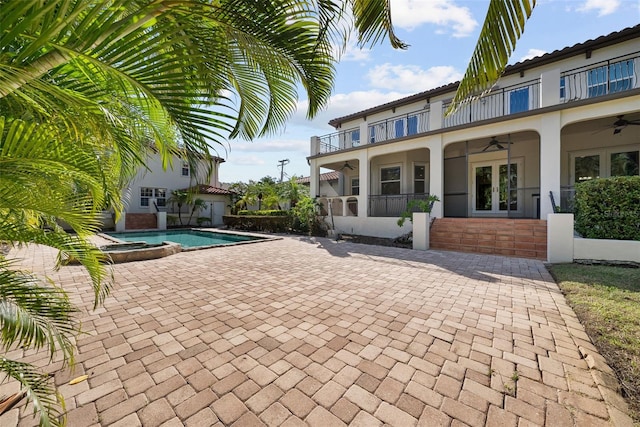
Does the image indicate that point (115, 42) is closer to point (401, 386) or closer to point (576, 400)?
point (401, 386)

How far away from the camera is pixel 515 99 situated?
11.3 m

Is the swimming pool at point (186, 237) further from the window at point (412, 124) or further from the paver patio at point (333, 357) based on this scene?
the window at point (412, 124)

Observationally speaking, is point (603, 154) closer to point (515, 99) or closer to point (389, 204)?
point (515, 99)

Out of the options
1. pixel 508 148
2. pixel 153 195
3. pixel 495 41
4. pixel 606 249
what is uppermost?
pixel 508 148

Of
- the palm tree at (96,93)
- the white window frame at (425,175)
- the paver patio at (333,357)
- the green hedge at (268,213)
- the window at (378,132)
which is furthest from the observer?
the green hedge at (268,213)

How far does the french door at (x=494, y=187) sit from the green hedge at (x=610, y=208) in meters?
4.58

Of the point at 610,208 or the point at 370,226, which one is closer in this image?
the point at 610,208

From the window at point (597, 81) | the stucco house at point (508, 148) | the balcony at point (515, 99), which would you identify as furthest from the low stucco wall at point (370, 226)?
the window at point (597, 81)

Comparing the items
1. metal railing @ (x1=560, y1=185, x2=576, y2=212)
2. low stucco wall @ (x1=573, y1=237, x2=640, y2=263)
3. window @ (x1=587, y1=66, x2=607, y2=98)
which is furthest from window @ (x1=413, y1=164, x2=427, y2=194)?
low stucco wall @ (x1=573, y1=237, x2=640, y2=263)

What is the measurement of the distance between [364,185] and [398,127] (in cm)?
386

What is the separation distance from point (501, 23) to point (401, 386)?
2976 mm

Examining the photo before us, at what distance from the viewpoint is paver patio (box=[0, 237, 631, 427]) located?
1938mm

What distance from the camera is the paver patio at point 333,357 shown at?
194cm

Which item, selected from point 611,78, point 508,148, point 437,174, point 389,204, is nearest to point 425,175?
point 389,204
